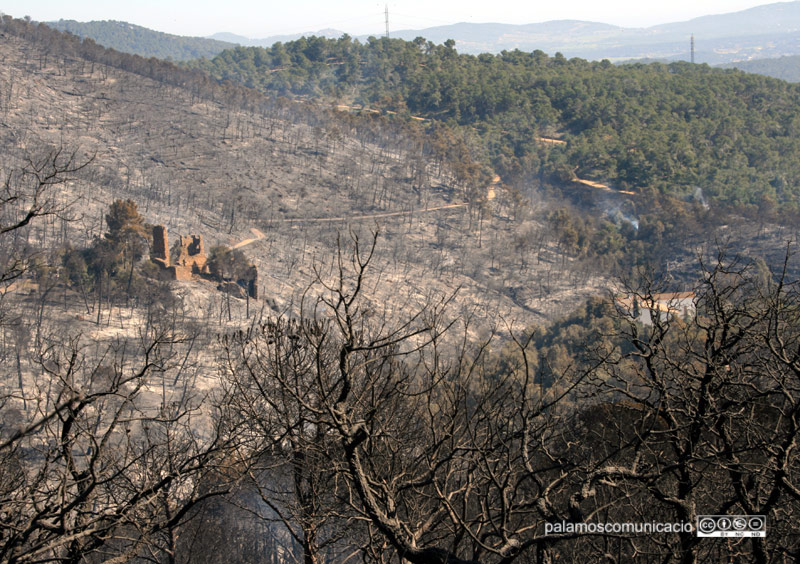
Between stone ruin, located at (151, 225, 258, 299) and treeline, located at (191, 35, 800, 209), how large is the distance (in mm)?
33474

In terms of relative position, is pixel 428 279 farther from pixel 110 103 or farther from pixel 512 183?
pixel 110 103

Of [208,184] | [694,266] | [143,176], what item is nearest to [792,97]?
[694,266]

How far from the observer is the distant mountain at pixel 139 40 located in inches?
5866

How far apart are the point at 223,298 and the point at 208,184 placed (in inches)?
804

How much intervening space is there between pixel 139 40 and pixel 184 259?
140 meters

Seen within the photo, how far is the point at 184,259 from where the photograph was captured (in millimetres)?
33594

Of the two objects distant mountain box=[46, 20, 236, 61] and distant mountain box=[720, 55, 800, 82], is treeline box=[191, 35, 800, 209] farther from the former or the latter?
distant mountain box=[46, 20, 236, 61]

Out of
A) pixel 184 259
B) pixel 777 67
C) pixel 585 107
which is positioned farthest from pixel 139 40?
pixel 184 259

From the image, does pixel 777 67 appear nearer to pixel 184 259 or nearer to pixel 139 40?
pixel 139 40

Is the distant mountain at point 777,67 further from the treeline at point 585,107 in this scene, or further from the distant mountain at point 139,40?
the distant mountain at point 139,40

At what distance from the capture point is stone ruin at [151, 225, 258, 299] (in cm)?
3275

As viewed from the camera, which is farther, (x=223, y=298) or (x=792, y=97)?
(x=792, y=97)

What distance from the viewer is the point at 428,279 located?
1711 inches

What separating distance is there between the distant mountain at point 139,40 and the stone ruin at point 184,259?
397 ft
